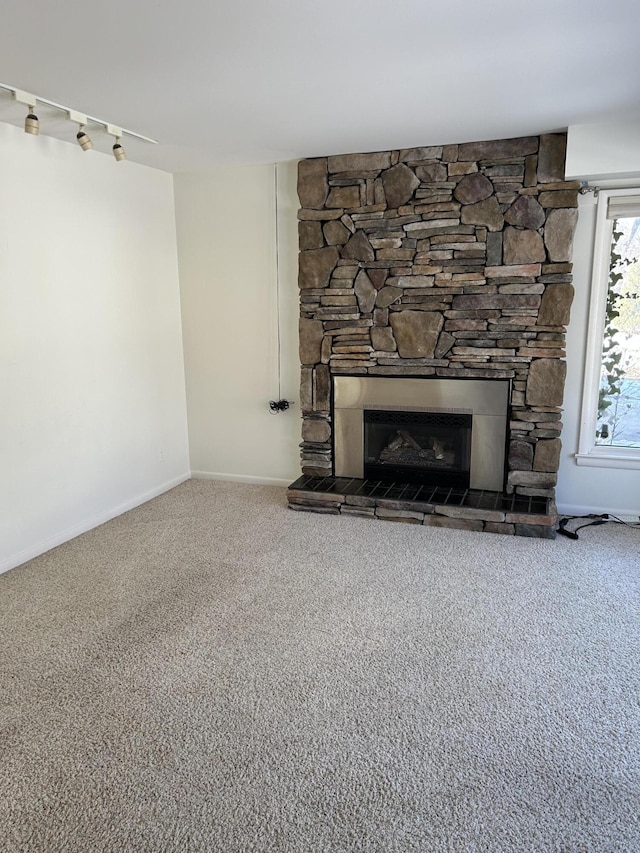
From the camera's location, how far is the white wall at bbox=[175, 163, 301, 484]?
4277 millimetres

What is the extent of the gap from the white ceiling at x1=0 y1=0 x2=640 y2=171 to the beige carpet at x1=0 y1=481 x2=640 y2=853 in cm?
238

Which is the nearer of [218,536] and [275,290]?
[218,536]

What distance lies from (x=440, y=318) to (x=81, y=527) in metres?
2.72

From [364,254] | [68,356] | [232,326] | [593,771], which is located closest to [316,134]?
[364,254]

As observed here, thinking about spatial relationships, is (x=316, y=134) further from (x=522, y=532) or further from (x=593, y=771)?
(x=593, y=771)

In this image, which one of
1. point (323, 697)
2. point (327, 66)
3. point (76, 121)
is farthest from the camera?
point (76, 121)

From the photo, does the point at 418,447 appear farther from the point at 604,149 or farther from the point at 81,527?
the point at 81,527

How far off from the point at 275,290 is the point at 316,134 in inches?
47.9

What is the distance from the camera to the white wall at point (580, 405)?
3.33 metres

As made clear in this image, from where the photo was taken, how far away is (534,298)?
11.9 feet

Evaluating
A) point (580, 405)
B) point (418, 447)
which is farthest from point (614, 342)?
point (418, 447)

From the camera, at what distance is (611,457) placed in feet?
12.5

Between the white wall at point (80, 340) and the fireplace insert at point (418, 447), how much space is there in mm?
1654

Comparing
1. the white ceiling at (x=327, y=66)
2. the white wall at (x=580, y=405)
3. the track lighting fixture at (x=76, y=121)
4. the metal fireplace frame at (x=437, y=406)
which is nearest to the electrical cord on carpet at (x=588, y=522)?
the white wall at (x=580, y=405)
